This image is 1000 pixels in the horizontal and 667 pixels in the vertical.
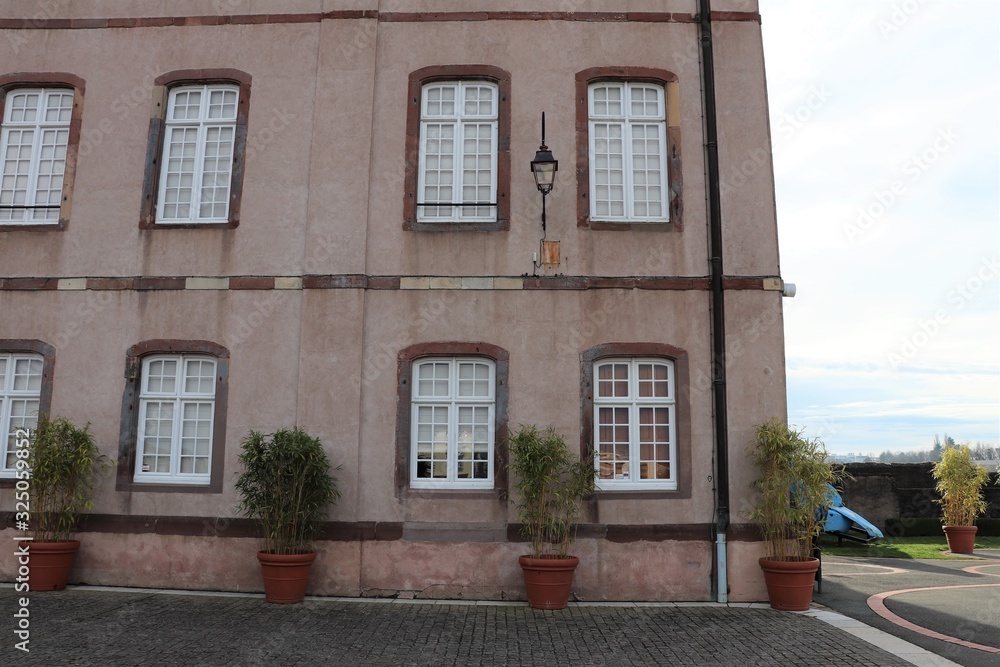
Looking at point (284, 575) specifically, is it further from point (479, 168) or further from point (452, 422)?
point (479, 168)

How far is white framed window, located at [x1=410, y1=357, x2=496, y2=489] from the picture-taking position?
902 cm

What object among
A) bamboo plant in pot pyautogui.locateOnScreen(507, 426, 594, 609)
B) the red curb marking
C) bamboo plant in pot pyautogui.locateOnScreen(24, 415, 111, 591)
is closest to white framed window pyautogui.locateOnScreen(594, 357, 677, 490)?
bamboo plant in pot pyautogui.locateOnScreen(507, 426, 594, 609)

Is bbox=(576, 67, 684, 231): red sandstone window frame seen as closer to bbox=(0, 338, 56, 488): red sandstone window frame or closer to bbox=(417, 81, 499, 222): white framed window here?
bbox=(417, 81, 499, 222): white framed window

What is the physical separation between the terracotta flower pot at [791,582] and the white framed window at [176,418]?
670 centimetres

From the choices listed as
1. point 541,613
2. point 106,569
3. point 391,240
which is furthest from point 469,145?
point 106,569

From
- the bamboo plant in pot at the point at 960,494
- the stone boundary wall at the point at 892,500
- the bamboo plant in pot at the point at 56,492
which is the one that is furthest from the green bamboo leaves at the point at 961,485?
the bamboo plant in pot at the point at 56,492

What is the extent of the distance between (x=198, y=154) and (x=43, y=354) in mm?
3191

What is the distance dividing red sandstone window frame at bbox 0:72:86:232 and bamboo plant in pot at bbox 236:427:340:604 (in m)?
4.16

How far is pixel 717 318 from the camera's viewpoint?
9.03 m

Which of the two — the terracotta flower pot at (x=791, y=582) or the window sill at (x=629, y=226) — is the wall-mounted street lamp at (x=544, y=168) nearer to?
the window sill at (x=629, y=226)

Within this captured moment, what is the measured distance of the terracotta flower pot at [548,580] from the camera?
321 inches

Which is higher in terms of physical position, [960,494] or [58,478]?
[58,478]

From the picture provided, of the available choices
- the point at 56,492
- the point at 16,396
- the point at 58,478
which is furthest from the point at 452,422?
the point at 16,396

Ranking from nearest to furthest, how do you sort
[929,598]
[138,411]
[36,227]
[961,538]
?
[929,598] → [138,411] → [36,227] → [961,538]
